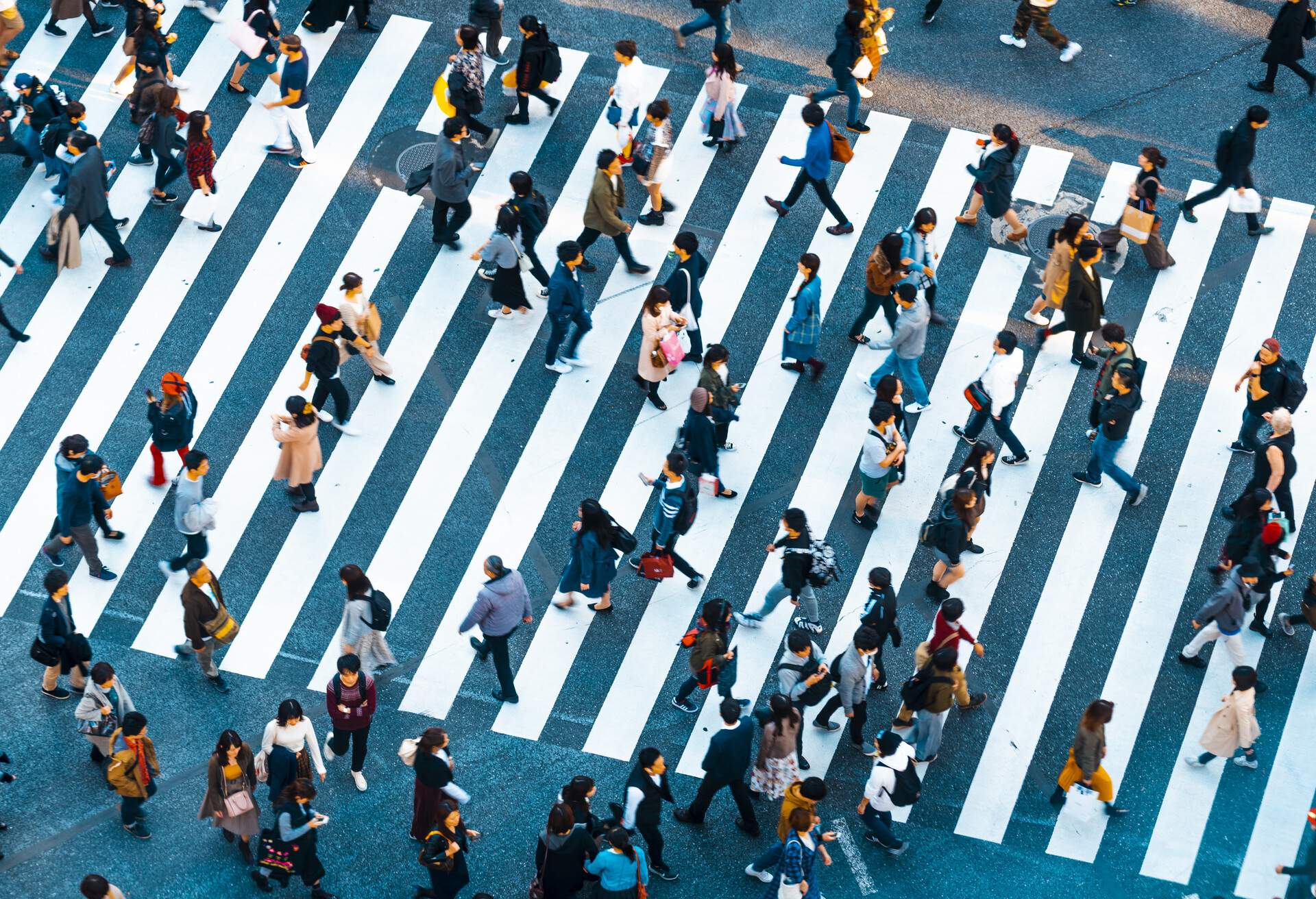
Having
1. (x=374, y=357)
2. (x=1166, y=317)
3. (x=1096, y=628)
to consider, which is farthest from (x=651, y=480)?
(x=1166, y=317)

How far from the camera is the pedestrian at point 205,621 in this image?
1731cm

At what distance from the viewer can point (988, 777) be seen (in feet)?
58.5

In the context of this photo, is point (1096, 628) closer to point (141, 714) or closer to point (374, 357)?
point (374, 357)

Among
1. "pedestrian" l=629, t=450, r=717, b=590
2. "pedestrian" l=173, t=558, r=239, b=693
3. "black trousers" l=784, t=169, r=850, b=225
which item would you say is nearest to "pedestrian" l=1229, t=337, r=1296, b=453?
"black trousers" l=784, t=169, r=850, b=225

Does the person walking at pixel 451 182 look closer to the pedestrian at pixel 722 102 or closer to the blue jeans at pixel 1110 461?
the pedestrian at pixel 722 102

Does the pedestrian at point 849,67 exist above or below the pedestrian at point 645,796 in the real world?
above

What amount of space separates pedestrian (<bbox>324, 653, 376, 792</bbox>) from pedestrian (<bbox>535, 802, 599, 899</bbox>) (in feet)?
6.63

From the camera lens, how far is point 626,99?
21406mm

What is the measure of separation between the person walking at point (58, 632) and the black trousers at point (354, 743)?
2378 millimetres

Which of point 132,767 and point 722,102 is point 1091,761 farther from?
point 722,102

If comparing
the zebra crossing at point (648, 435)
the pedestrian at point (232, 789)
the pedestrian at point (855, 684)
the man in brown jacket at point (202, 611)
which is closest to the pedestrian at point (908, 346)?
the zebra crossing at point (648, 435)

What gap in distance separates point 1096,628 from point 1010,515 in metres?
1.52

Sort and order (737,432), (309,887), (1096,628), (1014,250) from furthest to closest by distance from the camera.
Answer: (1014,250) < (737,432) < (1096,628) < (309,887)

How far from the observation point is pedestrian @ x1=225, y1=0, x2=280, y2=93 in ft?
72.7
